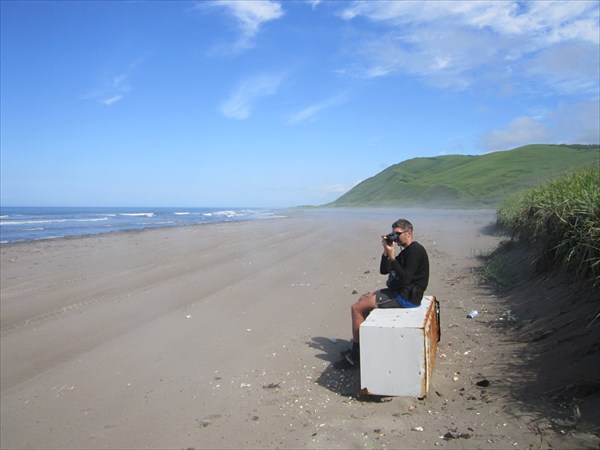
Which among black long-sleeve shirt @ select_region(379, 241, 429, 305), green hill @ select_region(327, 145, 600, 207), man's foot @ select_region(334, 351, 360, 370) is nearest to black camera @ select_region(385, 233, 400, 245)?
black long-sleeve shirt @ select_region(379, 241, 429, 305)

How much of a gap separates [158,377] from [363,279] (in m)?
5.50

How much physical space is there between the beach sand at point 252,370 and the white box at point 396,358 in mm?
144

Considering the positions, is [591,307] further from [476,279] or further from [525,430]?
[476,279]

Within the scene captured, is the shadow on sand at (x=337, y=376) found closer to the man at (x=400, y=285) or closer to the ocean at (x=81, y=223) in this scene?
the man at (x=400, y=285)

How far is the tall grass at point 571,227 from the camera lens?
15.7ft

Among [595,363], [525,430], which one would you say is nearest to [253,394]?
[525,430]

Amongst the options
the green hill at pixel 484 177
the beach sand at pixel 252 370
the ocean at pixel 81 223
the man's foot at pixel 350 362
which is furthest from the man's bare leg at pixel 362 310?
the green hill at pixel 484 177

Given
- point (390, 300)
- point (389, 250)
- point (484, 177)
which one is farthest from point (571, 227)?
point (484, 177)

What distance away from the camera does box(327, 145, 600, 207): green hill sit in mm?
42844

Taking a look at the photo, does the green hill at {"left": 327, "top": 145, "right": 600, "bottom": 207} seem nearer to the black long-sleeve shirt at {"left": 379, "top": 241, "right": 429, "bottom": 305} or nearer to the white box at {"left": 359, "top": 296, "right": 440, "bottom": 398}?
the black long-sleeve shirt at {"left": 379, "top": 241, "right": 429, "bottom": 305}

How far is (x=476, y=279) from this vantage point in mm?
8812

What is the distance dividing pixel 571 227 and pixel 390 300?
2.46 m

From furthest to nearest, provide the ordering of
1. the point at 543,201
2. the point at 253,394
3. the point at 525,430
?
1. the point at 543,201
2. the point at 253,394
3. the point at 525,430

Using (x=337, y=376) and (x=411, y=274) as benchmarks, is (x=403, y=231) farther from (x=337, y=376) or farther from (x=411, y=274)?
(x=337, y=376)
